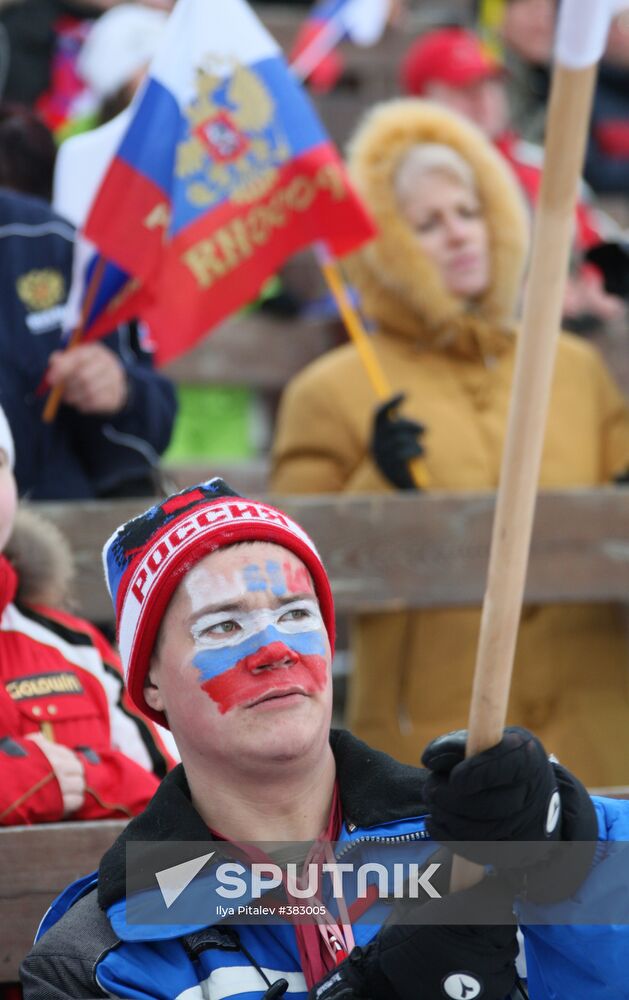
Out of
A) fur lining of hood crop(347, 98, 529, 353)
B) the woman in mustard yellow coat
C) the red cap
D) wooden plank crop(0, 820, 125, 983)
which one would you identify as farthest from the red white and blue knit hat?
the red cap

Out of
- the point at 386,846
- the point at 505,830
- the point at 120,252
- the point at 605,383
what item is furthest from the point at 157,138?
the point at 505,830

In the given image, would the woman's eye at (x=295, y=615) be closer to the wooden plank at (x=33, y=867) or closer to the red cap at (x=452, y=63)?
the wooden plank at (x=33, y=867)

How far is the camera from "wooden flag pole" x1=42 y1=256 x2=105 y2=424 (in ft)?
13.6

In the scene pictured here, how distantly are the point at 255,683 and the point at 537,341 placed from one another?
86 centimetres

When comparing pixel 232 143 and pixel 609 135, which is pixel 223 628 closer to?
pixel 232 143

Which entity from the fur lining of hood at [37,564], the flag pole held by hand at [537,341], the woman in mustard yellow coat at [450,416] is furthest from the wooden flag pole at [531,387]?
the woman in mustard yellow coat at [450,416]

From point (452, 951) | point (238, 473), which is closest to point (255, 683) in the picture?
point (452, 951)

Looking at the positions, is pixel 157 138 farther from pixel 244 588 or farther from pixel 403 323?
pixel 244 588

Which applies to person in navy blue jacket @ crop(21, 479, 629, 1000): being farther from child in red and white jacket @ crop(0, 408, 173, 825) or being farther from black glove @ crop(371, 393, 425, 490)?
black glove @ crop(371, 393, 425, 490)

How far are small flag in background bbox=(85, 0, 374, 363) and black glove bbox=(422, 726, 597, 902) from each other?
8.26ft

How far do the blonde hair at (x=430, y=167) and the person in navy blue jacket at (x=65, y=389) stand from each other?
114cm

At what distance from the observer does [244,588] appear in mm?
2467

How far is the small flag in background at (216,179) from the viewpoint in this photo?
167 inches

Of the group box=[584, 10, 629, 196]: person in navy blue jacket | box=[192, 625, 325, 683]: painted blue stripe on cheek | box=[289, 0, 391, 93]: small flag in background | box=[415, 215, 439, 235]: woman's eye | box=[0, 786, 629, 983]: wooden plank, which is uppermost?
box=[289, 0, 391, 93]: small flag in background
